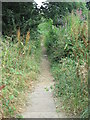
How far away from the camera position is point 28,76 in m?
5.84

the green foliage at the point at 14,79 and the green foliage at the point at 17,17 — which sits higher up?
the green foliage at the point at 17,17

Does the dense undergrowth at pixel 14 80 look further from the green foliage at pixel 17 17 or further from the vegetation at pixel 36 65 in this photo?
the green foliage at pixel 17 17

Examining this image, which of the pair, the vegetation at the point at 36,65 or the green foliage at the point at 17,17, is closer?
the vegetation at the point at 36,65

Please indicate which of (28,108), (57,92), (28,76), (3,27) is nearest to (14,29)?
(3,27)

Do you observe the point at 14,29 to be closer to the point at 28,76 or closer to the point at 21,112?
the point at 28,76

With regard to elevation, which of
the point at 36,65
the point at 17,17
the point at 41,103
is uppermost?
the point at 17,17

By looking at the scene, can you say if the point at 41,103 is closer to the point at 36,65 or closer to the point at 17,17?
the point at 36,65

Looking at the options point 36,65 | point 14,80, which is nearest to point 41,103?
point 14,80

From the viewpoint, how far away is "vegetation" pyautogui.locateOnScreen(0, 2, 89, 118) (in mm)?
3916

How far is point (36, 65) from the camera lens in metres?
7.14

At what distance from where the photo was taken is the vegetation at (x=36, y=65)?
→ 3.92m

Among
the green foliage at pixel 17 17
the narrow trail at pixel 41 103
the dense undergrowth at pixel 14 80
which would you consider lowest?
the narrow trail at pixel 41 103

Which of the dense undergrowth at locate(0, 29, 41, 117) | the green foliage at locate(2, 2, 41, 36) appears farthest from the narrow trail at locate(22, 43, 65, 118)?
the green foliage at locate(2, 2, 41, 36)

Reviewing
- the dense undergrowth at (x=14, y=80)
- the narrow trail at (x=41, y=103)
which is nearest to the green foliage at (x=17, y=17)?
the dense undergrowth at (x=14, y=80)
